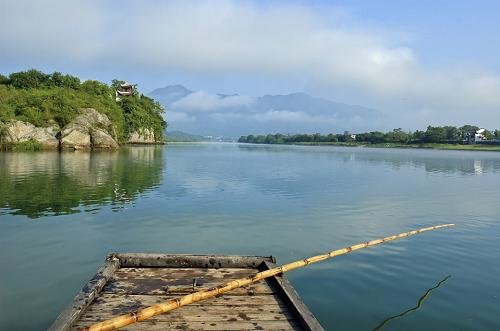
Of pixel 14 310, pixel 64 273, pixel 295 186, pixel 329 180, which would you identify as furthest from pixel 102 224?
pixel 329 180

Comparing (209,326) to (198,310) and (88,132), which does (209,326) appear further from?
(88,132)

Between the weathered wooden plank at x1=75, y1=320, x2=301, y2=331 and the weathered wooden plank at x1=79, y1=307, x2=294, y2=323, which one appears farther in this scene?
the weathered wooden plank at x1=79, y1=307, x2=294, y2=323

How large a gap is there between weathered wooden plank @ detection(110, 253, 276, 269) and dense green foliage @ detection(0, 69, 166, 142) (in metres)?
87.5

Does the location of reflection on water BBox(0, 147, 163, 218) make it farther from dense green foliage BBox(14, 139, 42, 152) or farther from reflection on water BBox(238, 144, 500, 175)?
reflection on water BBox(238, 144, 500, 175)

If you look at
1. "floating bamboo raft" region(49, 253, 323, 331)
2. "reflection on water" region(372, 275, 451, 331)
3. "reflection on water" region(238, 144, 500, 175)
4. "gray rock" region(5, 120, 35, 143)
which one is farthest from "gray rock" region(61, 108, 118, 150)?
"reflection on water" region(372, 275, 451, 331)

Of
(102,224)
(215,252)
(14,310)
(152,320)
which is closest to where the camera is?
(152,320)

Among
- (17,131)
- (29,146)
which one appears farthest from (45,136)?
(29,146)

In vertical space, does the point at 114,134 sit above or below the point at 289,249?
above

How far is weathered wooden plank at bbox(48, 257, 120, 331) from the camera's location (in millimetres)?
6605

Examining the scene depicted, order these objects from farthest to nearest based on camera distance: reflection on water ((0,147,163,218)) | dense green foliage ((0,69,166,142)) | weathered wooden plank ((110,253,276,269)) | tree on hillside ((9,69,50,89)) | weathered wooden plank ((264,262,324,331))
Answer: tree on hillside ((9,69,50,89))
dense green foliage ((0,69,166,142))
reflection on water ((0,147,163,218))
weathered wooden plank ((110,253,276,269))
weathered wooden plank ((264,262,324,331))

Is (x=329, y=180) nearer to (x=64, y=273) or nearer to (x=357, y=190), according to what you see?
(x=357, y=190)

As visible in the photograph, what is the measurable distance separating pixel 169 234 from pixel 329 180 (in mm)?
28354

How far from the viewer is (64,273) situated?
12.7 meters

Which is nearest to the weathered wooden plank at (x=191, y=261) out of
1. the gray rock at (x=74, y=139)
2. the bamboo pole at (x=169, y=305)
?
the bamboo pole at (x=169, y=305)
